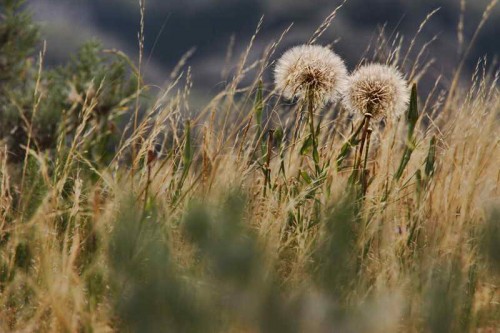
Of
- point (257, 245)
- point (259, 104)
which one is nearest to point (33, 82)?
point (259, 104)

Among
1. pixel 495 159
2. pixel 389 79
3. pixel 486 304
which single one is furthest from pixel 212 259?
pixel 495 159

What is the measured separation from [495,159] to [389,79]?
1.47ft

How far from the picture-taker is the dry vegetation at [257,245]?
2.02 ft

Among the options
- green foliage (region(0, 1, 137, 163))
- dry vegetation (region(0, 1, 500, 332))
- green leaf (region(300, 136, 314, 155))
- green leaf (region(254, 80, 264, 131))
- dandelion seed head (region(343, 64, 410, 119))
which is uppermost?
green foliage (region(0, 1, 137, 163))

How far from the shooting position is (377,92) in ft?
6.82

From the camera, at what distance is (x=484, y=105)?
267 cm

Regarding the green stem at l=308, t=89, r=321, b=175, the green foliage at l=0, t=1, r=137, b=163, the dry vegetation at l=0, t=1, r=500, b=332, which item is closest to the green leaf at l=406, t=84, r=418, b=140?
the dry vegetation at l=0, t=1, r=500, b=332

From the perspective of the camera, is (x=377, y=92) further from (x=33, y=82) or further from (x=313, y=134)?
(x=33, y=82)

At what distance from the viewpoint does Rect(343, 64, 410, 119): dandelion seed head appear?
2.08 meters

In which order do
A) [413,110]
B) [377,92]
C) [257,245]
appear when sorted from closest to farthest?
[257,245] → [413,110] → [377,92]

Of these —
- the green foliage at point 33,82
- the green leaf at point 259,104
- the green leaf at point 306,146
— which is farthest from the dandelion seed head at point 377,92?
the green foliage at point 33,82

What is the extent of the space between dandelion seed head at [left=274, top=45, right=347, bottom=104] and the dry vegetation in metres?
0.09

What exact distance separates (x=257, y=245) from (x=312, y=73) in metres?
1.57

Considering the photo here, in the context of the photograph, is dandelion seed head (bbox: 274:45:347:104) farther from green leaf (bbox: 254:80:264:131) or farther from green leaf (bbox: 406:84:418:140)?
green leaf (bbox: 406:84:418:140)
